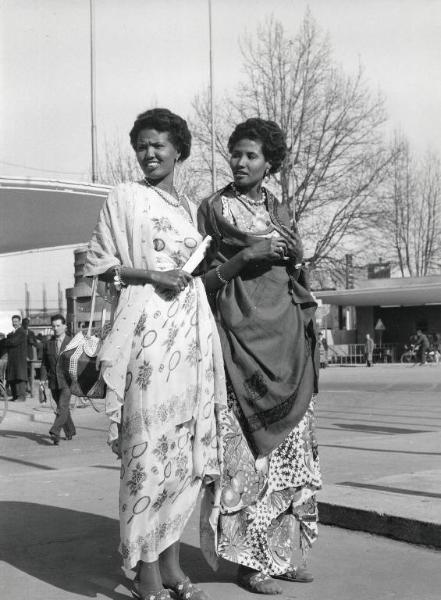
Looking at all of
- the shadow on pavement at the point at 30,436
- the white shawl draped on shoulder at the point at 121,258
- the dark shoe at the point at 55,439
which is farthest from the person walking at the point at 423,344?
the white shawl draped on shoulder at the point at 121,258

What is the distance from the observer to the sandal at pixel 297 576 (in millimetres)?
4039

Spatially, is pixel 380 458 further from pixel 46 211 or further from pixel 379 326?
pixel 379 326

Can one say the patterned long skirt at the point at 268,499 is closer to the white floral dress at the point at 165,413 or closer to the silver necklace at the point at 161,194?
the white floral dress at the point at 165,413

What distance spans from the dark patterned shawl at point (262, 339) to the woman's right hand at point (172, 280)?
357 millimetres

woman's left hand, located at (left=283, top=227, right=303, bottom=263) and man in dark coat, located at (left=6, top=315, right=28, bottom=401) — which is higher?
woman's left hand, located at (left=283, top=227, right=303, bottom=263)

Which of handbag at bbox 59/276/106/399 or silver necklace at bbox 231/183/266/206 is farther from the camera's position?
silver necklace at bbox 231/183/266/206

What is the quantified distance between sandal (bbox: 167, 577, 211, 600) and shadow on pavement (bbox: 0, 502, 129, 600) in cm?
25

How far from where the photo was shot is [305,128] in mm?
35031

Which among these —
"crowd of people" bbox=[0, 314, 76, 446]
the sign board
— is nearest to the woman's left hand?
"crowd of people" bbox=[0, 314, 76, 446]

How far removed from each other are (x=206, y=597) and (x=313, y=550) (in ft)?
3.83

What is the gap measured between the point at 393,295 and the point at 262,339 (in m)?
38.5

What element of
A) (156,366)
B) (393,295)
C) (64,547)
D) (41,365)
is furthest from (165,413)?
(393,295)

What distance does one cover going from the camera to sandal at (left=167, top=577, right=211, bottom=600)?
366 cm

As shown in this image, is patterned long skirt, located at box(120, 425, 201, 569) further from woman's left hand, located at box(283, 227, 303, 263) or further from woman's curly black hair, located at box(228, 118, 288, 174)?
woman's curly black hair, located at box(228, 118, 288, 174)
